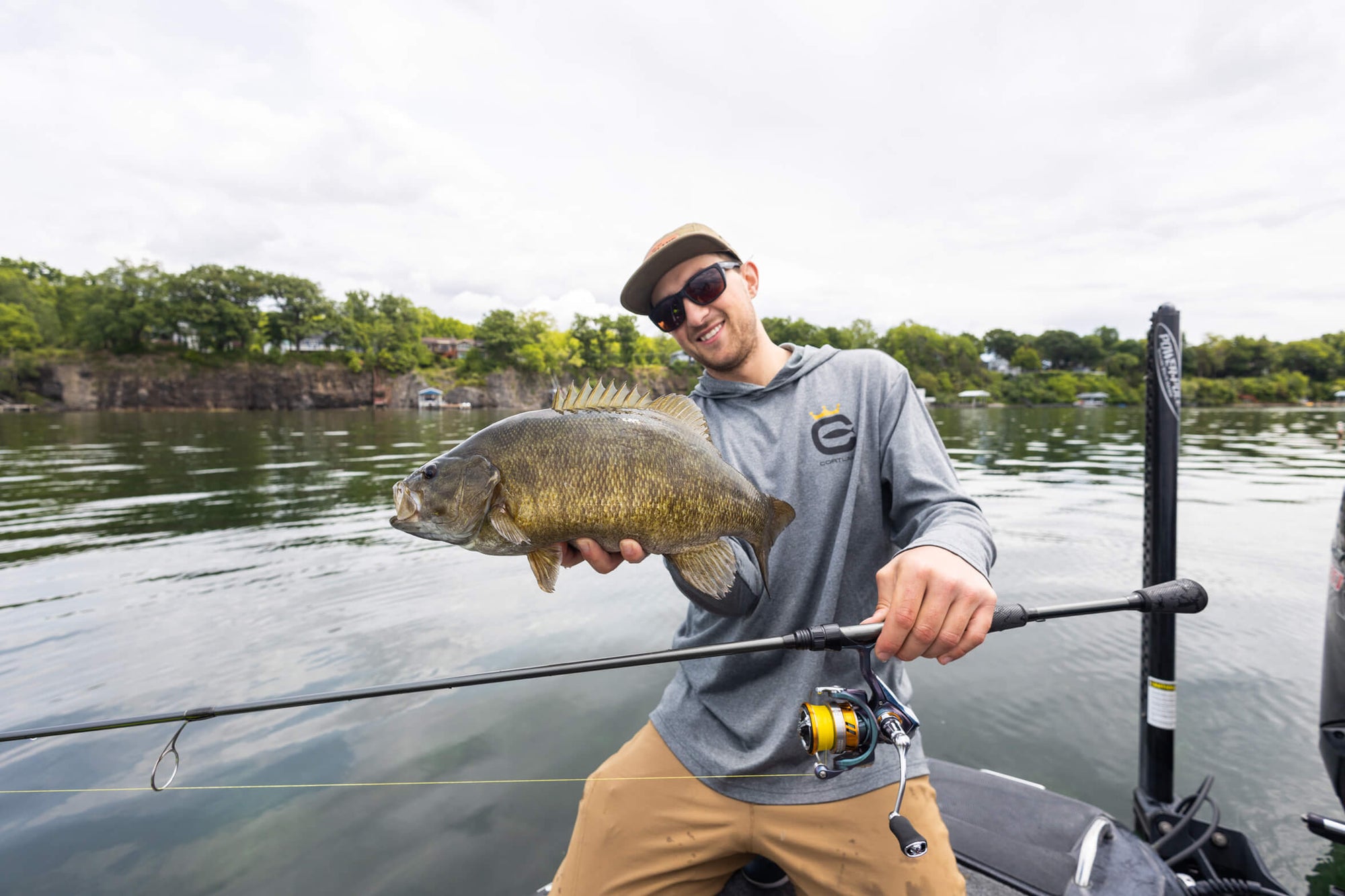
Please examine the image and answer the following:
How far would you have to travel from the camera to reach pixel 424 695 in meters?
5.23

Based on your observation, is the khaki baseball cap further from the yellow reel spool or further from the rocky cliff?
the rocky cliff

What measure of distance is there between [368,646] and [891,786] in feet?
17.6

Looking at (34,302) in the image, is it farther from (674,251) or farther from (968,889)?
(968,889)

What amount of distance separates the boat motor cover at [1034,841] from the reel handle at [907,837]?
1.17 m

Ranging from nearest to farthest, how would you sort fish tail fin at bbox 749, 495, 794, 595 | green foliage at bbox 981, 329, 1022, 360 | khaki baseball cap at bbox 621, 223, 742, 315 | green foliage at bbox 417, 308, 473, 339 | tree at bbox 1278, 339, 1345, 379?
fish tail fin at bbox 749, 495, 794, 595
khaki baseball cap at bbox 621, 223, 742, 315
tree at bbox 1278, 339, 1345, 379
green foliage at bbox 417, 308, 473, 339
green foliage at bbox 981, 329, 1022, 360

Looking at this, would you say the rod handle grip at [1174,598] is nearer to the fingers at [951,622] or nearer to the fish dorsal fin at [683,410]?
the fingers at [951,622]

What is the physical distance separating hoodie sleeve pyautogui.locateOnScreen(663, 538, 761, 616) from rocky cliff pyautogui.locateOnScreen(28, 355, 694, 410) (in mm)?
57175

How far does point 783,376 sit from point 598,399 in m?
0.91

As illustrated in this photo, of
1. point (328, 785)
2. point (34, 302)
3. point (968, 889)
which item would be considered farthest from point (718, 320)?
point (34, 302)

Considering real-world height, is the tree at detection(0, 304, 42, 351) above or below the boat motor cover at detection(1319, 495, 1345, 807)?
above

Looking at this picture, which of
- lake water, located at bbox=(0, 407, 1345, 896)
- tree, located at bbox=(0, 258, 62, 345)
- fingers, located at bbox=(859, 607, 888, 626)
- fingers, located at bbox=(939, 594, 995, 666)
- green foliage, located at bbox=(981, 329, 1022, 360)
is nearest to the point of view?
fingers, located at bbox=(939, 594, 995, 666)

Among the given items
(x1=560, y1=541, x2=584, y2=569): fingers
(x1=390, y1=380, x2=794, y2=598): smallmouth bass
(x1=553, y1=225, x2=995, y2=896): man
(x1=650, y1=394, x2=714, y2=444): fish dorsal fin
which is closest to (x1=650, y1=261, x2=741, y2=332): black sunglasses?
(x1=553, y1=225, x2=995, y2=896): man

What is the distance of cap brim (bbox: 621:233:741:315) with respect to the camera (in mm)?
2758

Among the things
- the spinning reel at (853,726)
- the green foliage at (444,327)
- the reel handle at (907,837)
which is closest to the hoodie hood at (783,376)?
the spinning reel at (853,726)
